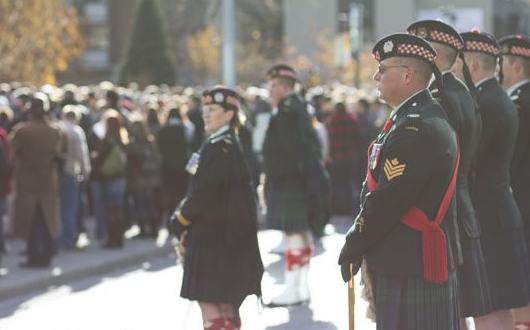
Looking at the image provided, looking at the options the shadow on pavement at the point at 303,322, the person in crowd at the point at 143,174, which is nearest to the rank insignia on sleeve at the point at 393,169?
the shadow on pavement at the point at 303,322

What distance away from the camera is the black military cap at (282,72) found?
9.50 meters

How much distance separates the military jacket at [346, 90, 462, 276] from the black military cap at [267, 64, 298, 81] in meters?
4.59

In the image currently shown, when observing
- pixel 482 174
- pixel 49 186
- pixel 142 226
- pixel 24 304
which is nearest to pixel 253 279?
pixel 482 174

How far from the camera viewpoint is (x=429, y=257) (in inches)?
190

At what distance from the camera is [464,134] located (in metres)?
5.75

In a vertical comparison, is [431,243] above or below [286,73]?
below

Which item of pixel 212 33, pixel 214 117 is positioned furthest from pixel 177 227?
pixel 212 33

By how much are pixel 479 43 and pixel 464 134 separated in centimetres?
85

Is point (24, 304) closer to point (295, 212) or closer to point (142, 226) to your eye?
point (295, 212)

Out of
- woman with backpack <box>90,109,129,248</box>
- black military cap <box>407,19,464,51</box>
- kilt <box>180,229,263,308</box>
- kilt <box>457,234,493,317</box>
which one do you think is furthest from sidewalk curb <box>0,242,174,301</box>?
black military cap <box>407,19,464,51</box>

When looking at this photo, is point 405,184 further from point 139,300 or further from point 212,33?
point 212,33

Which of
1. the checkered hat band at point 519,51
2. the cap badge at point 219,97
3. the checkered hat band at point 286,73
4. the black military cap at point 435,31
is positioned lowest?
the checkered hat band at point 286,73

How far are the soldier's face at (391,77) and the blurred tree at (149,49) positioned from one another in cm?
4424

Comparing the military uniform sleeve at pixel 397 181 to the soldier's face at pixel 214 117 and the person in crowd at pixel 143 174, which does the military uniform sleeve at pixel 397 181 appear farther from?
the person in crowd at pixel 143 174
